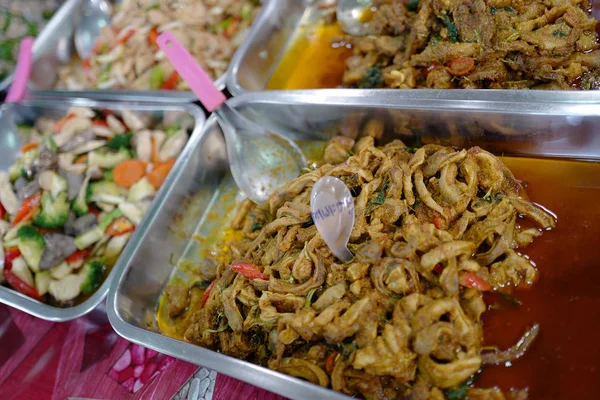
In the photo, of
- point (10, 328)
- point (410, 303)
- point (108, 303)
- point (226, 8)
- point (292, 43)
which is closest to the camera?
point (410, 303)

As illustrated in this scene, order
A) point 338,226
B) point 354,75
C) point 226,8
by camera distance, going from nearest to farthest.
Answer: point 338,226, point 354,75, point 226,8

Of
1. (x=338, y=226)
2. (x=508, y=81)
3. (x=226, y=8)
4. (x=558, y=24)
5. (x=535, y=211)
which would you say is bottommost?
(x=535, y=211)

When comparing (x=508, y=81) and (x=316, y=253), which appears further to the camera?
(x=508, y=81)

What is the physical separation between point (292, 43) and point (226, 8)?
826 millimetres

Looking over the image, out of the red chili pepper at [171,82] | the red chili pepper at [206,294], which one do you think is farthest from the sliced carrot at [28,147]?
the red chili pepper at [206,294]

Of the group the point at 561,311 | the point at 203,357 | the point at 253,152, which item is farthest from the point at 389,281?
the point at 253,152

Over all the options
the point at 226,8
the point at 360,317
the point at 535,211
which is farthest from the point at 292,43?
the point at 360,317

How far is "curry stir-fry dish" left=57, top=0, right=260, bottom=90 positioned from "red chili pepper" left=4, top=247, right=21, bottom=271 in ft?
5.46

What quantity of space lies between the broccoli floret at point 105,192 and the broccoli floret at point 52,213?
17 centimetres

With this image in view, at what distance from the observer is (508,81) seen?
2623 millimetres

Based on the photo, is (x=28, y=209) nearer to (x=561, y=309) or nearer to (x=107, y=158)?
(x=107, y=158)

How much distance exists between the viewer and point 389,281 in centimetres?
187

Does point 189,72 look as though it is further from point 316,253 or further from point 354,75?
point 316,253

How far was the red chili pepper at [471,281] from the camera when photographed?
1877mm
